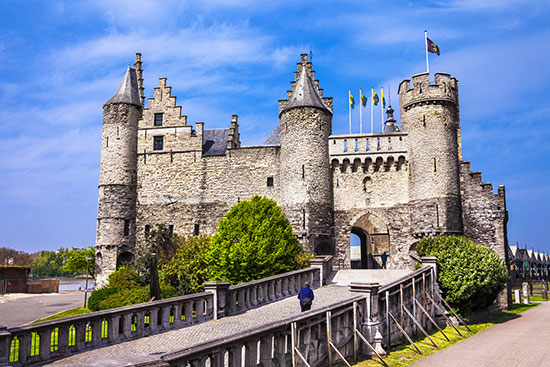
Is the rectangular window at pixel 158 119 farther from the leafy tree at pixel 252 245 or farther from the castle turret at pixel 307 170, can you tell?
the leafy tree at pixel 252 245

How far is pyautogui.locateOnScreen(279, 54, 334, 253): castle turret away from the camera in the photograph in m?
32.3

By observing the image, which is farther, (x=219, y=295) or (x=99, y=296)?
(x=99, y=296)

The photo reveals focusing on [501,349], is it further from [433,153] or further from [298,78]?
[298,78]

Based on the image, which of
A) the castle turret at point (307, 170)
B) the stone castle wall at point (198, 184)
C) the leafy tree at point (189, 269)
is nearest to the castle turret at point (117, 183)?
the stone castle wall at point (198, 184)

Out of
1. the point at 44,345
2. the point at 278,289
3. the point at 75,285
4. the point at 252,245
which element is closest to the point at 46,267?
the point at 75,285

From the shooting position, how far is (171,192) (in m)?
36.5

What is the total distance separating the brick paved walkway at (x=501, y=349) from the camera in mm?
12578

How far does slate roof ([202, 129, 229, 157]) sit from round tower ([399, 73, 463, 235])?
46.6 feet

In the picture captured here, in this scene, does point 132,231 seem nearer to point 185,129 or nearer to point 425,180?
point 185,129

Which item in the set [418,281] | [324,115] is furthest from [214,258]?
[324,115]

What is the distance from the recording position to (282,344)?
9984 millimetres

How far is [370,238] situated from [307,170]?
11.4 m

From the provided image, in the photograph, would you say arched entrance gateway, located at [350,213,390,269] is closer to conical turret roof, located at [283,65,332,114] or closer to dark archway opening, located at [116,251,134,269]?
conical turret roof, located at [283,65,332,114]

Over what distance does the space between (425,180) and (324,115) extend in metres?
8.31
